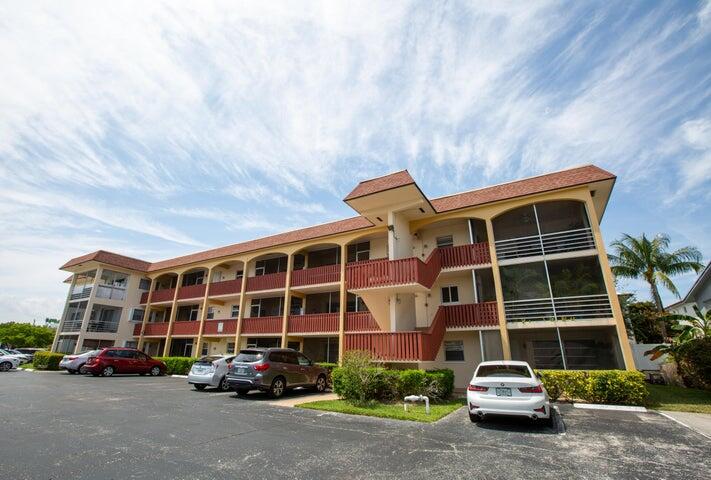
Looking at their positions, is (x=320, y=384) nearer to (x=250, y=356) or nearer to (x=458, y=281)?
(x=250, y=356)

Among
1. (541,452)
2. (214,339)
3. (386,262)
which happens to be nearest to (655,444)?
(541,452)

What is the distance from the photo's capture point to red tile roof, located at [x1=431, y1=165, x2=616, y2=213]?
13984 millimetres

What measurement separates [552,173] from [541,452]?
1283cm

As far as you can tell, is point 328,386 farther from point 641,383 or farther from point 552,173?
point 552,173

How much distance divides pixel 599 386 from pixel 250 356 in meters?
12.0

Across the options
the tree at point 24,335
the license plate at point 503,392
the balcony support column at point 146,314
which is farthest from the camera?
the tree at point 24,335

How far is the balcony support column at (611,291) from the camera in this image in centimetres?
1184

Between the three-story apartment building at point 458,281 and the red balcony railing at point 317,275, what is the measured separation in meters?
0.07

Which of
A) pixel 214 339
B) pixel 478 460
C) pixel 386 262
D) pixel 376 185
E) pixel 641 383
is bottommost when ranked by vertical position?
pixel 478 460

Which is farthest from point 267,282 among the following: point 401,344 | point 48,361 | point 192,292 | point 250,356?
point 48,361

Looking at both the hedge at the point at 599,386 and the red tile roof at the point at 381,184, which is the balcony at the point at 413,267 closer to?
the red tile roof at the point at 381,184

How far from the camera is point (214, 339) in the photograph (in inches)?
998

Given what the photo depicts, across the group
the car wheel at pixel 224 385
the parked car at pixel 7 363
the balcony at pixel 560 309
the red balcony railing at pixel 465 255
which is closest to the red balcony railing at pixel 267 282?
the car wheel at pixel 224 385

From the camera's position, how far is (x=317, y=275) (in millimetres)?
20109
